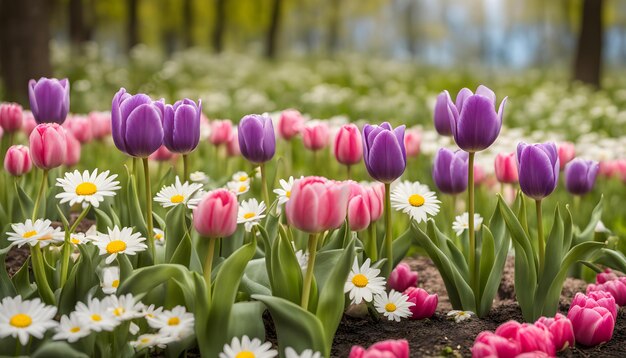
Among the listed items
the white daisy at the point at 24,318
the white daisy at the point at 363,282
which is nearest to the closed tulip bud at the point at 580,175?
the white daisy at the point at 363,282

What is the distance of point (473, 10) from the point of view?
65.6m

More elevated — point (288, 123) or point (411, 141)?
point (288, 123)

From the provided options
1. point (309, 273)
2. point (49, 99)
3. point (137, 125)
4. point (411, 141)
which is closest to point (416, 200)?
point (309, 273)

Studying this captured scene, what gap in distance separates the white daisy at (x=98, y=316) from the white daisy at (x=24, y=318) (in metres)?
0.07

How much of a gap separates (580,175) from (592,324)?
99 cm

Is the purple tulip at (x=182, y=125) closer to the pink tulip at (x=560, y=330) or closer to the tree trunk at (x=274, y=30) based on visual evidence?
the pink tulip at (x=560, y=330)

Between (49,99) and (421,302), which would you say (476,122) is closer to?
(421,302)

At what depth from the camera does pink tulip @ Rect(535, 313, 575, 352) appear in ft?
6.29

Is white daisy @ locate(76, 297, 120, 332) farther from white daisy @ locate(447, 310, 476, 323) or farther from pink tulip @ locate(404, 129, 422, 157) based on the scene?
pink tulip @ locate(404, 129, 422, 157)

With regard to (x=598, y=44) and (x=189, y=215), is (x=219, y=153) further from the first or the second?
(x=598, y=44)

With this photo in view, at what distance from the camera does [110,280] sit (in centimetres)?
203

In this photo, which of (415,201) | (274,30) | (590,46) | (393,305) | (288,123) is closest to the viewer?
(393,305)

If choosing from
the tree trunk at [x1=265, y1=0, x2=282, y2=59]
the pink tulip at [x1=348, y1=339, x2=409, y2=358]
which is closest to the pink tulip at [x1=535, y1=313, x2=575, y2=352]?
the pink tulip at [x1=348, y1=339, x2=409, y2=358]

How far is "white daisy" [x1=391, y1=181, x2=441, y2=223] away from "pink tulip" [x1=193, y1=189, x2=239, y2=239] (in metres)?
0.64
